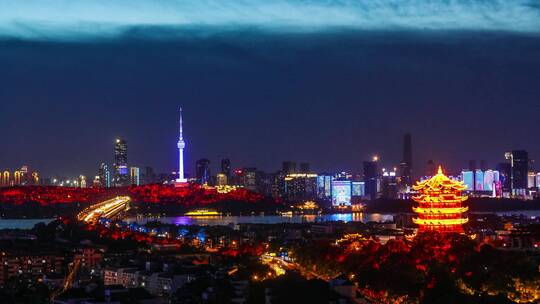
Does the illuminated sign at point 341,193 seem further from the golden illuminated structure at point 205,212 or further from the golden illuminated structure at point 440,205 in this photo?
the golden illuminated structure at point 440,205

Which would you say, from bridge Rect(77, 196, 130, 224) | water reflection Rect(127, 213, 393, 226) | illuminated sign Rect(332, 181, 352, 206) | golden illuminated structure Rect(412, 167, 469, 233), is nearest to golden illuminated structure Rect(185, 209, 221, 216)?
water reflection Rect(127, 213, 393, 226)

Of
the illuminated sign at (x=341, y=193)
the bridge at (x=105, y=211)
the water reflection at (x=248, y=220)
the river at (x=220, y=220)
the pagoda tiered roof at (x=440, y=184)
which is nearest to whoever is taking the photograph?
the pagoda tiered roof at (x=440, y=184)

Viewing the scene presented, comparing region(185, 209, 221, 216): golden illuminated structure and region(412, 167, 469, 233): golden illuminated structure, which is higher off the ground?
region(412, 167, 469, 233): golden illuminated structure

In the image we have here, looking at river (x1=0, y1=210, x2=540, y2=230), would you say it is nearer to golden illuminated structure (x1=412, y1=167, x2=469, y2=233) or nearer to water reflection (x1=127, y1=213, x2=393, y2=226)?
water reflection (x1=127, y1=213, x2=393, y2=226)

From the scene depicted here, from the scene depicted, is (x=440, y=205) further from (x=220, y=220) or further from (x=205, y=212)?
(x=205, y=212)

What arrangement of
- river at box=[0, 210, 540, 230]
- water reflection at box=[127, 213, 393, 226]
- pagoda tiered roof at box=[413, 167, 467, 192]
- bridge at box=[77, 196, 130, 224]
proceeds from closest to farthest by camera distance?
1. pagoda tiered roof at box=[413, 167, 467, 192]
2. bridge at box=[77, 196, 130, 224]
3. river at box=[0, 210, 540, 230]
4. water reflection at box=[127, 213, 393, 226]

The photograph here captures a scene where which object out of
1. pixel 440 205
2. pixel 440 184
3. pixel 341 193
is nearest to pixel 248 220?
pixel 341 193

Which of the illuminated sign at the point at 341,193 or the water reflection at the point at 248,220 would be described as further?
the illuminated sign at the point at 341,193

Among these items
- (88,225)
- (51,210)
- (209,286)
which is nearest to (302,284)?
(209,286)

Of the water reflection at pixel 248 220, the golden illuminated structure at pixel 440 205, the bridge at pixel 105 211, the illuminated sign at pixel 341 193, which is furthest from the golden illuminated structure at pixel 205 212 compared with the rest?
the golden illuminated structure at pixel 440 205
